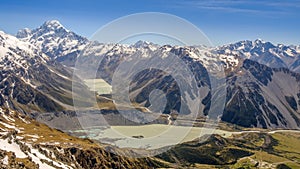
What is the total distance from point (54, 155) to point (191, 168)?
126 m

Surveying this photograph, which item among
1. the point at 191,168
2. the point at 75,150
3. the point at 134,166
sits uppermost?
the point at 75,150

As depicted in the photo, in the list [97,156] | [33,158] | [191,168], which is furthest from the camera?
[191,168]

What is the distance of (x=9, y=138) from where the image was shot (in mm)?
75312

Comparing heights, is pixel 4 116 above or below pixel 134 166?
above

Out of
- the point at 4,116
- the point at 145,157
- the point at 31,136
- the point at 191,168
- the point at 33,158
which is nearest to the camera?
the point at 33,158

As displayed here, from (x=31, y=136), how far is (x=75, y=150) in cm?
2154

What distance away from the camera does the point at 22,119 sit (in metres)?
157

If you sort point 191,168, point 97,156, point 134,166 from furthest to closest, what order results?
point 191,168 → point 134,166 → point 97,156

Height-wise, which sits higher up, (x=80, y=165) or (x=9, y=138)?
(x=9, y=138)

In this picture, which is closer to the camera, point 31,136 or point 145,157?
point 31,136

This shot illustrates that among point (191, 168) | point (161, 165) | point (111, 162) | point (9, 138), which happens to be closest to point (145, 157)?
point (161, 165)

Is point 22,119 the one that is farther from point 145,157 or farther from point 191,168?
point 191,168

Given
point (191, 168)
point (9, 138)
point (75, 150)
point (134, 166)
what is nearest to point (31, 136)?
point (75, 150)

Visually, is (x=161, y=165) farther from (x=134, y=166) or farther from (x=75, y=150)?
(x=75, y=150)
